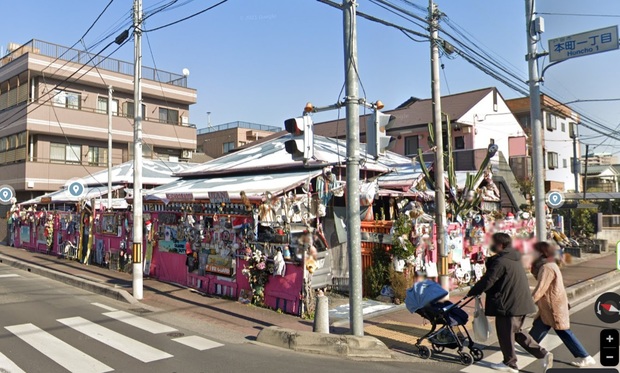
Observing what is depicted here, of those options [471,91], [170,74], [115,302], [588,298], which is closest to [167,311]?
[115,302]

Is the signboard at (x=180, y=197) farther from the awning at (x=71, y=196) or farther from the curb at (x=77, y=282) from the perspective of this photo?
the awning at (x=71, y=196)

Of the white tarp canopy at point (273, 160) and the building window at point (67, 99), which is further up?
the building window at point (67, 99)

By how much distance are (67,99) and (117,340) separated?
85.0 feet

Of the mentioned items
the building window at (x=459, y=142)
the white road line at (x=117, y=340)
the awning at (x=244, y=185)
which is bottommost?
the white road line at (x=117, y=340)

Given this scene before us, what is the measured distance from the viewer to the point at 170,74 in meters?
36.6

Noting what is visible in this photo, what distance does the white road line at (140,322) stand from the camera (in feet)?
29.8

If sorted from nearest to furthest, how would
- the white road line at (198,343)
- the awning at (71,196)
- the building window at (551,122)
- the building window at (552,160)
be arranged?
the white road line at (198,343)
the awning at (71,196)
the building window at (551,122)
the building window at (552,160)

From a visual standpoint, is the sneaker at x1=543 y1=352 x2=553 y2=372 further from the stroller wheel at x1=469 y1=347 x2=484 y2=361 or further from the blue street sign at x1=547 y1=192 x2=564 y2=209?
the blue street sign at x1=547 y1=192 x2=564 y2=209

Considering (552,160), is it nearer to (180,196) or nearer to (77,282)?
(180,196)

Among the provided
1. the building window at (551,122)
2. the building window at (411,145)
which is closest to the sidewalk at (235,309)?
the building window at (411,145)

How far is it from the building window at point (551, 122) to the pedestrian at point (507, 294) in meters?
34.1

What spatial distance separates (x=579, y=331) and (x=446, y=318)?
3.57 meters

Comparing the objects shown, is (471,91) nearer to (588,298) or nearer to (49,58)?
(588,298)

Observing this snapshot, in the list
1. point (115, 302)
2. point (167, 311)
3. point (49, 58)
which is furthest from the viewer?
point (49, 58)
